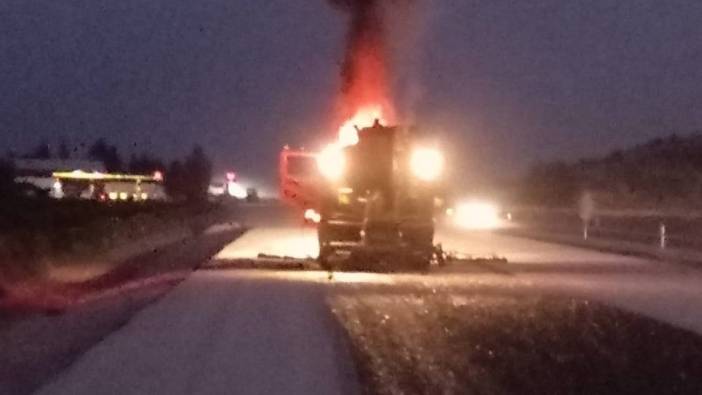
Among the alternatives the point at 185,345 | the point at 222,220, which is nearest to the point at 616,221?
the point at 222,220

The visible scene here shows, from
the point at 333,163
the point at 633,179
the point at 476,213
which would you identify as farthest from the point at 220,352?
the point at 633,179

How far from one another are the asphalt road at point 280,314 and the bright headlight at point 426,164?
2472 millimetres

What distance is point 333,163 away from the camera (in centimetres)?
4078

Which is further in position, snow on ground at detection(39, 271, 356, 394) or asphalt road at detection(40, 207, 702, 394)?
asphalt road at detection(40, 207, 702, 394)

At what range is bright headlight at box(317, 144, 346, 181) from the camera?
132 ft

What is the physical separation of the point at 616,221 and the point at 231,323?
46.8 m

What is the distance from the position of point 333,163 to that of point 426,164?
294 centimetres

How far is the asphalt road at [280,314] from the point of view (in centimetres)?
1638

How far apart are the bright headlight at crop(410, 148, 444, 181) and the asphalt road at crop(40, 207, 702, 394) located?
247 cm

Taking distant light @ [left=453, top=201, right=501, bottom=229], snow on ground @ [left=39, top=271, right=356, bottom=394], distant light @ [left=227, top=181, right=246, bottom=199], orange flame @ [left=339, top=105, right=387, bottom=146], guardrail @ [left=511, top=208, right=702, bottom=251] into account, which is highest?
distant light @ [left=227, top=181, right=246, bottom=199]

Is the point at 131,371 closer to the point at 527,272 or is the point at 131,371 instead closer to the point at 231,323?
the point at 231,323

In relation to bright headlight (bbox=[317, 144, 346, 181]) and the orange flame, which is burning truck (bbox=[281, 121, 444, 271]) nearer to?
bright headlight (bbox=[317, 144, 346, 181])

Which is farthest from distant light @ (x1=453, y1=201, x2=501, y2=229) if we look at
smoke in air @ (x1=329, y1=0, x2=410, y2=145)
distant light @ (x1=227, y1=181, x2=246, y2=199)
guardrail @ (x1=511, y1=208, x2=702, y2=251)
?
distant light @ (x1=227, y1=181, x2=246, y2=199)

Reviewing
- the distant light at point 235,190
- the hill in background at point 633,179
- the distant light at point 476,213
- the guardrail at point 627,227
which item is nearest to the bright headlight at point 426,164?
the guardrail at point 627,227
